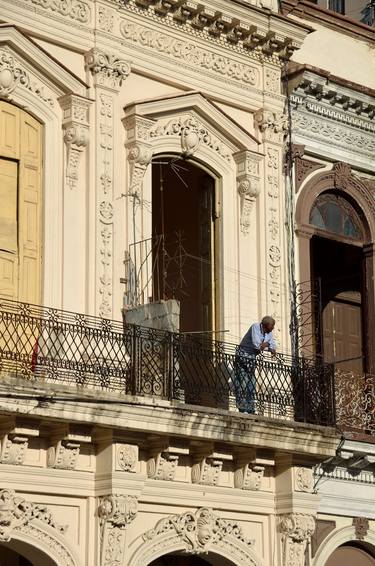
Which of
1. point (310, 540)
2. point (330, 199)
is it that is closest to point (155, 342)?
point (310, 540)

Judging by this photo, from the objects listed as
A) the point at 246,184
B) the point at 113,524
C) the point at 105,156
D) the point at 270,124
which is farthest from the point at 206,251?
the point at 113,524

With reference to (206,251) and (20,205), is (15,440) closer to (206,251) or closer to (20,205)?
(20,205)

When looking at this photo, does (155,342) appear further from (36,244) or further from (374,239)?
(374,239)

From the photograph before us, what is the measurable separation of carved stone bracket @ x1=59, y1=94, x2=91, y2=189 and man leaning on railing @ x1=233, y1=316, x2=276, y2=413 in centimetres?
269

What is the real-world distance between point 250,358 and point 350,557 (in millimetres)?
A: 3283

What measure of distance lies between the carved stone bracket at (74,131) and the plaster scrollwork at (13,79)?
Answer: 0.24 meters

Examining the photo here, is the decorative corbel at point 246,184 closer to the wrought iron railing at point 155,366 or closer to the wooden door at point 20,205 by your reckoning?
the wrought iron railing at point 155,366

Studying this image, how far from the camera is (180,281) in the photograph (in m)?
17.9

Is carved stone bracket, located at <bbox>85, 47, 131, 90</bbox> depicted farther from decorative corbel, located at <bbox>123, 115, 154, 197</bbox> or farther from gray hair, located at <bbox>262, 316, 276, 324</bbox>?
gray hair, located at <bbox>262, 316, 276, 324</bbox>

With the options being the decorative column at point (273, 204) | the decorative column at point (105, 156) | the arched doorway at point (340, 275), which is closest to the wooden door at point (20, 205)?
the decorative column at point (105, 156)

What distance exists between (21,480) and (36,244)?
2.73 m

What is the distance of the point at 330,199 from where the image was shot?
1880 centimetres

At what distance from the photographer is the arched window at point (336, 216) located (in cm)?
1859

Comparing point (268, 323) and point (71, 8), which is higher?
point (71, 8)
